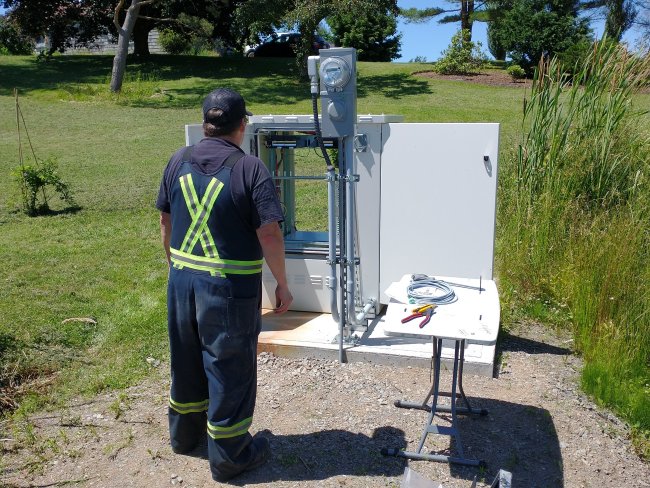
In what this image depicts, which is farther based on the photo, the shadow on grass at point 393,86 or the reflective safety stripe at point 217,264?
the shadow on grass at point 393,86

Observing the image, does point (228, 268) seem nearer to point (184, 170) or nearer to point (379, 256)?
point (184, 170)

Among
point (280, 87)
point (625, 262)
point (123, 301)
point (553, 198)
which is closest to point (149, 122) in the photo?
point (280, 87)

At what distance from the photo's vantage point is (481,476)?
3.52 metres

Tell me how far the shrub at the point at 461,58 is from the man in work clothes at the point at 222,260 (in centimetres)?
2154

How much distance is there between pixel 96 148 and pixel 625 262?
458 inches

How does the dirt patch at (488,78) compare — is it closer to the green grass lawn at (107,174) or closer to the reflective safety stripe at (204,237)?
the green grass lawn at (107,174)

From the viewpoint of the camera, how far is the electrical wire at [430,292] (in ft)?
11.8

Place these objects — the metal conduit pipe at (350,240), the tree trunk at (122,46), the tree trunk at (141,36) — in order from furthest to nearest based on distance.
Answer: the tree trunk at (141,36) < the tree trunk at (122,46) < the metal conduit pipe at (350,240)

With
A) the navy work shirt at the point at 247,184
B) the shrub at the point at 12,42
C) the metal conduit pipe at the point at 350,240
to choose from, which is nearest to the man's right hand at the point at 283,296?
the navy work shirt at the point at 247,184

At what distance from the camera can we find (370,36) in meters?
28.3

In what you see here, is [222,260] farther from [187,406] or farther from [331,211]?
[331,211]

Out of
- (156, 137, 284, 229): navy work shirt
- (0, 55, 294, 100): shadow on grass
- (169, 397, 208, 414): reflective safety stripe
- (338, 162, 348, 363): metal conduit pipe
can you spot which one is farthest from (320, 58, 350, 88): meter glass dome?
(0, 55, 294, 100): shadow on grass

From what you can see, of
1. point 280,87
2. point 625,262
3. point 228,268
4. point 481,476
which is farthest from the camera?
point 280,87

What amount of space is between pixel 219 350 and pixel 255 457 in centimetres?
70
